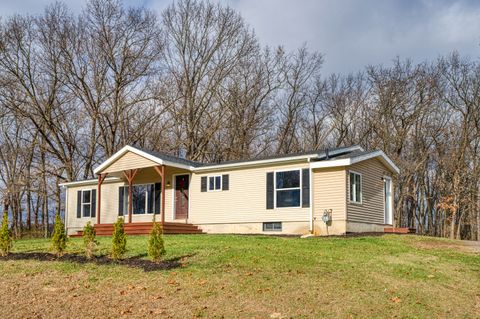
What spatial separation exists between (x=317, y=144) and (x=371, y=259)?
981 inches

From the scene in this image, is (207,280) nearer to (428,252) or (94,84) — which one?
(428,252)

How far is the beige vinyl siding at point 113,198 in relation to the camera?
2330 centimetres

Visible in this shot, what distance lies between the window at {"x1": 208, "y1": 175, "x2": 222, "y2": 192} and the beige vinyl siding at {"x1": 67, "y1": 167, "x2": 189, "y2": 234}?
135 cm

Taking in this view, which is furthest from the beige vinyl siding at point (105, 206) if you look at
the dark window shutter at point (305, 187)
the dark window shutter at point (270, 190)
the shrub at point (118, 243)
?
the shrub at point (118, 243)

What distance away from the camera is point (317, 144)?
3731 centimetres

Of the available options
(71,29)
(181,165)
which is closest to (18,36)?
(71,29)

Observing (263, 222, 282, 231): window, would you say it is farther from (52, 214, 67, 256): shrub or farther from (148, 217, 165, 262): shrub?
(52, 214, 67, 256): shrub

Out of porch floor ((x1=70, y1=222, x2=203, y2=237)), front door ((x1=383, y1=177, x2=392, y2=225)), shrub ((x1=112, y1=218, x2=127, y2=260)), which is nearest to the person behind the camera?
shrub ((x1=112, y1=218, x2=127, y2=260))

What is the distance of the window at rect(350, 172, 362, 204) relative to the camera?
19.1 meters

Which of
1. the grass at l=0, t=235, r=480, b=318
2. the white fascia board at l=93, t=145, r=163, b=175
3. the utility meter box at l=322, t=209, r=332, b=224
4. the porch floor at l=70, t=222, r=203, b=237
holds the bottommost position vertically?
the grass at l=0, t=235, r=480, b=318

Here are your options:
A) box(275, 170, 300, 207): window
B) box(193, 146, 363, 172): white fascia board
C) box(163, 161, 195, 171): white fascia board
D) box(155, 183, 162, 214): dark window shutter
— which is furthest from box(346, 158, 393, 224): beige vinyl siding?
box(155, 183, 162, 214): dark window shutter

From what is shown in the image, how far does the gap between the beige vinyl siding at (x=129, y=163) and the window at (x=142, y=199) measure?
1.83 m

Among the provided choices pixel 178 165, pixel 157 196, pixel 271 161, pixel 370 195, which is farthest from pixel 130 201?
pixel 370 195

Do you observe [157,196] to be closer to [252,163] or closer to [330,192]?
[252,163]
